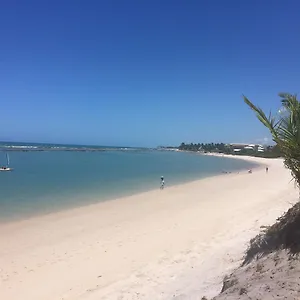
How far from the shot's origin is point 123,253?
339 inches

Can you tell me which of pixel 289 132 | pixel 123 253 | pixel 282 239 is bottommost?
pixel 123 253

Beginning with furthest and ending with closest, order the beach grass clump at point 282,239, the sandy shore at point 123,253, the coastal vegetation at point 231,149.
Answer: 1. the coastal vegetation at point 231,149
2. the sandy shore at point 123,253
3. the beach grass clump at point 282,239

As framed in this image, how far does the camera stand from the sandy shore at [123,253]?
19.4 feet

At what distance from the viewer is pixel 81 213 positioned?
15.3m

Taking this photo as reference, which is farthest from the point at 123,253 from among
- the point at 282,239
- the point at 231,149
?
the point at 231,149

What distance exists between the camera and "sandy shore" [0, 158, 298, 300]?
592cm

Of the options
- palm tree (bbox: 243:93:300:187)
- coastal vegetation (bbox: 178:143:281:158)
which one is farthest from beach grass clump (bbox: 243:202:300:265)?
coastal vegetation (bbox: 178:143:281:158)

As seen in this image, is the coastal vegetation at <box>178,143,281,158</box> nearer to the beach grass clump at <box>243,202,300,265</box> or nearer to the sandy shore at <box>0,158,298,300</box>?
the sandy shore at <box>0,158,298,300</box>

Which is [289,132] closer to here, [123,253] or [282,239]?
[282,239]

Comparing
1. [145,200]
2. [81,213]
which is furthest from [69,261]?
[145,200]

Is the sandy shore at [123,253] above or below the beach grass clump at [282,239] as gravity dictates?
below

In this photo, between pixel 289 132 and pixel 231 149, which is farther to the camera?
pixel 231 149

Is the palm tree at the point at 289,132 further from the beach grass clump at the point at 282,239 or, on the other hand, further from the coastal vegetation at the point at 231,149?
the coastal vegetation at the point at 231,149

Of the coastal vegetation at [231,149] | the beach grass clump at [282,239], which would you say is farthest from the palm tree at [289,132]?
the coastal vegetation at [231,149]
